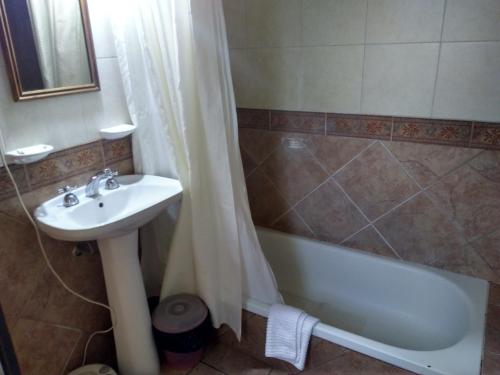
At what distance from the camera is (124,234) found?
1496 mm

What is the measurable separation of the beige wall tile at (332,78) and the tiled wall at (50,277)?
3.06 feet

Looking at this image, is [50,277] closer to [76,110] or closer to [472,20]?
[76,110]

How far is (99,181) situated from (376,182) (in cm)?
129

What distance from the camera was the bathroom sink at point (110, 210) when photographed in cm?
134

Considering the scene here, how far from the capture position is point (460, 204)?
5.86 ft

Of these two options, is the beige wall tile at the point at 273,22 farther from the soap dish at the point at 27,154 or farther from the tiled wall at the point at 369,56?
the soap dish at the point at 27,154

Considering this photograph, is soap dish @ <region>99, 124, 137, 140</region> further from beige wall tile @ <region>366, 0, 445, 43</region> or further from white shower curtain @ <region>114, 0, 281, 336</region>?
beige wall tile @ <region>366, 0, 445, 43</region>

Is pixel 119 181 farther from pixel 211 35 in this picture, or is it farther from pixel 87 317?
pixel 211 35

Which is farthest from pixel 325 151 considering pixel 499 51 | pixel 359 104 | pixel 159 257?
pixel 159 257

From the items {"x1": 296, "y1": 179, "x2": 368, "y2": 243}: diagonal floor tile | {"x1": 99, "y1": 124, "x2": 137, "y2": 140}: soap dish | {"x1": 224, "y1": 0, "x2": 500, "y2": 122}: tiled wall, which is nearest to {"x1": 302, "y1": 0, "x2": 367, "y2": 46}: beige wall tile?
{"x1": 224, "y1": 0, "x2": 500, "y2": 122}: tiled wall

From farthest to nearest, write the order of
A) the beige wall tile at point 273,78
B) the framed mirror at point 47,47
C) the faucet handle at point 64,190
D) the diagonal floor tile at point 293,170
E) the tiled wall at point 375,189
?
1. the diagonal floor tile at point 293,170
2. the beige wall tile at point 273,78
3. the tiled wall at point 375,189
4. the faucet handle at point 64,190
5. the framed mirror at point 47,47

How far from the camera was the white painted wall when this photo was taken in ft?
4.50

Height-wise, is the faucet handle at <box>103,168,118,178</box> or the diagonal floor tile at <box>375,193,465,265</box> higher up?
the faucet handle at <box>103,168,118,178</box>

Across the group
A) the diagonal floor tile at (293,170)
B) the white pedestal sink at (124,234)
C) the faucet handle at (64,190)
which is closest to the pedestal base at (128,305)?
the white pedestal sink at (124,234)
